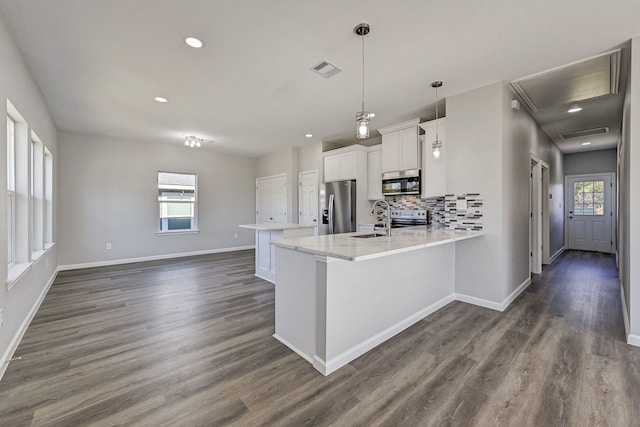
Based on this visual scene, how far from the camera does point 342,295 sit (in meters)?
2.12

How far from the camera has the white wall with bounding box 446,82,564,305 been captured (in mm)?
3215

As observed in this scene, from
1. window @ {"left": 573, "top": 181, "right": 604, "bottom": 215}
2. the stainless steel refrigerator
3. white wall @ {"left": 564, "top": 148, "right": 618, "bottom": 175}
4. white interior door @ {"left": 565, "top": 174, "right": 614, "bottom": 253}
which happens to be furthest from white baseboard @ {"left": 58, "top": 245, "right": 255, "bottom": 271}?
white wall @ {"left": 564, "top": 148, "right": 618, "bottom": 175}

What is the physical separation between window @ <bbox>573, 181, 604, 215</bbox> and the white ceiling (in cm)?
602

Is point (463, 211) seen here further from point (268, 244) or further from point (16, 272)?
point (16, 272)

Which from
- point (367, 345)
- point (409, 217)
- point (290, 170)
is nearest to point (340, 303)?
point (367, 345)

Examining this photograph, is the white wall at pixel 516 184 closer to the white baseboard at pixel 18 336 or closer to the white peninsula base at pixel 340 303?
the white peninsula base at pixel 340 303

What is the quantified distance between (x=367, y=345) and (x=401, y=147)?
10.7 feet

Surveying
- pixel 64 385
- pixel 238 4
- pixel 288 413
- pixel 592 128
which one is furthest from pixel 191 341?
pixel 592 128

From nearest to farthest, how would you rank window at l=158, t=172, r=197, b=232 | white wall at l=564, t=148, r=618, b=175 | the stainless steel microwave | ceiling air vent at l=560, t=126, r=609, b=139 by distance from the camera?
the stainless steel microwave → ceiling air vent at l=560, t=126, r=609, b=139 → window at l=158, t=172, r=197, b=232 → white wall at l=564, t=148, r=618, b=175

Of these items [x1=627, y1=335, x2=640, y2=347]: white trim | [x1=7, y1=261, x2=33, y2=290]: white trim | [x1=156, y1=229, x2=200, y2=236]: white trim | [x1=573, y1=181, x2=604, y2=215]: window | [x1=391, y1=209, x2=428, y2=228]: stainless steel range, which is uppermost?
[x1=573, y1=181, x2=604, y2=215]: window

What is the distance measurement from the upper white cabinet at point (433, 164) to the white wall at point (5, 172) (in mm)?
4371

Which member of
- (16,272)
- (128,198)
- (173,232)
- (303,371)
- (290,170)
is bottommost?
(303,371)

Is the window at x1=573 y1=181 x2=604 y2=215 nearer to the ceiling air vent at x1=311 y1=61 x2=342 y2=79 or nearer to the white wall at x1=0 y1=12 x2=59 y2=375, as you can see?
the ceiling air vent at x1=311 y1=61 x2=342 y2=79

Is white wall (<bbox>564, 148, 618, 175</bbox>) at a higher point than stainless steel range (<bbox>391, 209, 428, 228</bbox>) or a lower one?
higher
